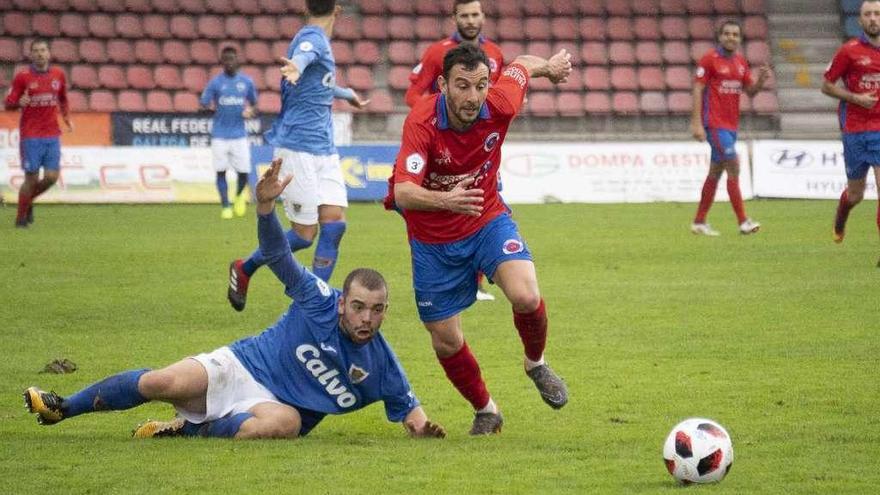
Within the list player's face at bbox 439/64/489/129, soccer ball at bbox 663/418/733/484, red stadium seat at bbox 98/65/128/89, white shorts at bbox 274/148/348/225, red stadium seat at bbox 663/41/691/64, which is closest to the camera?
soccer ball at bbox 663/418/733/484

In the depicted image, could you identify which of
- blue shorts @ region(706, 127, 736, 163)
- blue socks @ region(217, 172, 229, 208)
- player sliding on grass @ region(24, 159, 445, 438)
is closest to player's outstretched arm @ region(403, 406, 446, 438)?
player sliding on grass @ region(24, 159, 445, 438)

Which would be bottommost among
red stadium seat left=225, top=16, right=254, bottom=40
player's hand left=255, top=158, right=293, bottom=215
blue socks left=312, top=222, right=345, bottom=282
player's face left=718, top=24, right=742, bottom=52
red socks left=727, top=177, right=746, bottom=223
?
red socks left=727, top=177, right=746, bottom=223

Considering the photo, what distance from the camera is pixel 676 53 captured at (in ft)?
97.9

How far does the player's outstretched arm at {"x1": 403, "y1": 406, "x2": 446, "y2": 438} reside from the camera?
22.4 ft

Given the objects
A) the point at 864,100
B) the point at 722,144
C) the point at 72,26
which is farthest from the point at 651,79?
the point at 864,100

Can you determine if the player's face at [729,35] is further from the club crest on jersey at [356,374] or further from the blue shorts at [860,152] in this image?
the club crest on jersey at [356,374]

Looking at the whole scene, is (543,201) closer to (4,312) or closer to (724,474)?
(4,312)

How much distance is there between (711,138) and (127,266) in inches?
285

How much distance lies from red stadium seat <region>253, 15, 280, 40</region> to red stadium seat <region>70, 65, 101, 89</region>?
3.31 meters

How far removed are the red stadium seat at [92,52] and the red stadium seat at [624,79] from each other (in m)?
9.98

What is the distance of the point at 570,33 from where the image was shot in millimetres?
30047

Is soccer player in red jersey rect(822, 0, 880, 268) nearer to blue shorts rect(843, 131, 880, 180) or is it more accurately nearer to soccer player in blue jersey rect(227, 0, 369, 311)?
blue shorts rect(843, 131, 880, 180)

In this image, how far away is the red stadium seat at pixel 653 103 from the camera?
28491mm

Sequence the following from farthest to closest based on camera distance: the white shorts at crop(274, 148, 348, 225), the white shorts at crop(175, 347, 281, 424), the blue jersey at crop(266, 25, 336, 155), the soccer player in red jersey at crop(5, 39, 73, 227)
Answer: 1. the soccer player in red jersey at crop(5, 39, 73, 227)
2. the blue jersey at crop(266, 25, 336, 155)
3. the white shorts at crop(274, 148, 348, 225)
4. the white shorts at crop(175, 347, 281, 424)
